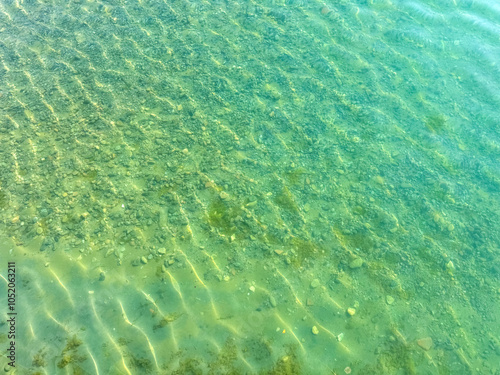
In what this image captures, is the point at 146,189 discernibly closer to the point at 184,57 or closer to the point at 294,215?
the point at 294,215

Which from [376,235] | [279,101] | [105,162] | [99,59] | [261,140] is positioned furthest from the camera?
[99,59]

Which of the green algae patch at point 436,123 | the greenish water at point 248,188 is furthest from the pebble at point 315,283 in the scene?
the green algae patch at point 436,123

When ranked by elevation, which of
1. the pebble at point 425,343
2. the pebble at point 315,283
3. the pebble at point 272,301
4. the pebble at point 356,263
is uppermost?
the pebble at point 356,263

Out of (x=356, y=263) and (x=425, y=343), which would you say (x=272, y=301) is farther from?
(x=425, y=343)

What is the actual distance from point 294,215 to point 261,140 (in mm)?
1459

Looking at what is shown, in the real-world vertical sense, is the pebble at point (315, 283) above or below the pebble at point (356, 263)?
below

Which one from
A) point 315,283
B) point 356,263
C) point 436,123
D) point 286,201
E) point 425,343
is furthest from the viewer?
point 436,123

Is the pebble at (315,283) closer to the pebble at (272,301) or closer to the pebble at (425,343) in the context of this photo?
the pebble at (272,301)

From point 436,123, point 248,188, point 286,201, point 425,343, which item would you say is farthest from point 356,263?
point 436,123

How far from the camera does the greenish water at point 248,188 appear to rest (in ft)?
12.5

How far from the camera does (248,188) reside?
4898 millimetres

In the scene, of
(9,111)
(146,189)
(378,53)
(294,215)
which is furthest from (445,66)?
(9,111)

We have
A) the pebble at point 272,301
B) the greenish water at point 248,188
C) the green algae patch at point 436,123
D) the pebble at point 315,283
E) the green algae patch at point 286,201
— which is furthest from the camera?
the green algae patch at point 436,123

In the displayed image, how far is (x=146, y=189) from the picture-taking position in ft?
15.8
